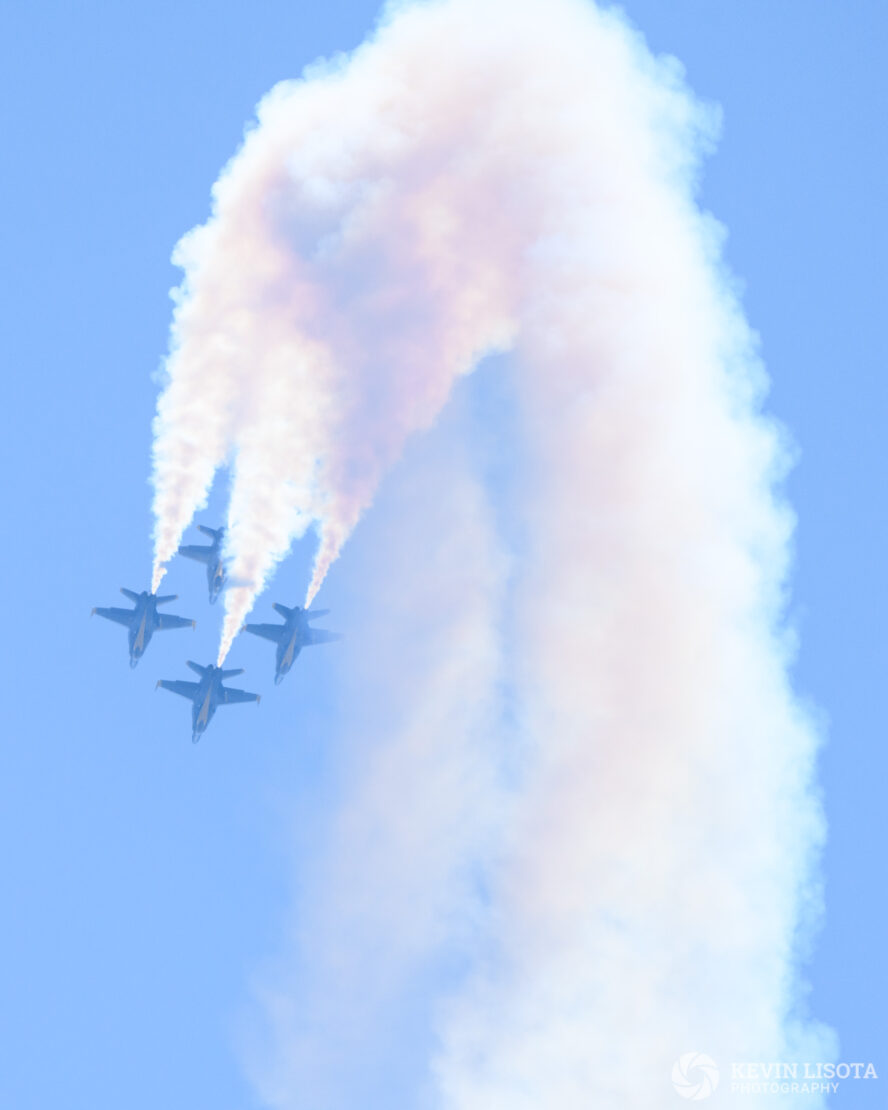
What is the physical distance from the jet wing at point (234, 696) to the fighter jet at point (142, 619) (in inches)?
99.8

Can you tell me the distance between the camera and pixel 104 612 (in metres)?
66.2

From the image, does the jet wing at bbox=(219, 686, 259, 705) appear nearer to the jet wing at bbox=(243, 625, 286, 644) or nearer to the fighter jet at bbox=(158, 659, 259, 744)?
the fighter jet at bbox=(158, 659, 259, 744)

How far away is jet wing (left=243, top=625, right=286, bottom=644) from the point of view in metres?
64.9

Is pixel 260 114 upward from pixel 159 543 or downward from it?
upward

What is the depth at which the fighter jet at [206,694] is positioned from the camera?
6619cm

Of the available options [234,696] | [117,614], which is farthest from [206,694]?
[117,614]

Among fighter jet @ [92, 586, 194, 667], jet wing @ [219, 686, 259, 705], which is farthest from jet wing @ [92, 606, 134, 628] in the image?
jet wing @ [219, 686, 259, 705]

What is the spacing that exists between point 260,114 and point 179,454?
10.6 metres

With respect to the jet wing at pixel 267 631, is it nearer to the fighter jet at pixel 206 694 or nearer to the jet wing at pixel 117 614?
the fighter jet at pixel 206 694

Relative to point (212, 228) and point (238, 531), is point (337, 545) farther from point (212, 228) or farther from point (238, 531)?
point (212, 228)

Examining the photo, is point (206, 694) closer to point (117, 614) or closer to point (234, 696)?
point (234, 696)

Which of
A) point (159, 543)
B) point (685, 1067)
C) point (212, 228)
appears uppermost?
point (212, 228)

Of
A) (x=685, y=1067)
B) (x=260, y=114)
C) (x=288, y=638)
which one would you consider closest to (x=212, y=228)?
(x=260, y=114)

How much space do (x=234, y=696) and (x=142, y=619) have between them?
4185mm
